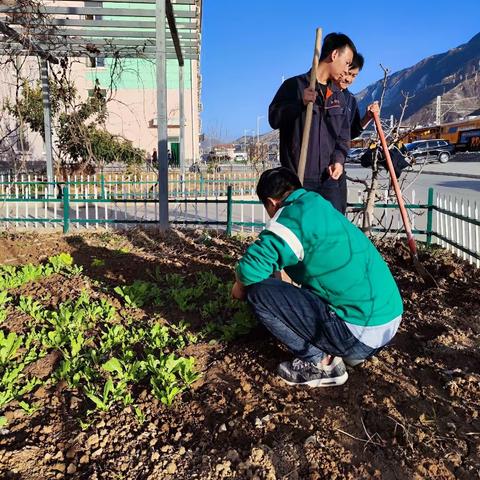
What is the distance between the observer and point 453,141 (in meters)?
39.2

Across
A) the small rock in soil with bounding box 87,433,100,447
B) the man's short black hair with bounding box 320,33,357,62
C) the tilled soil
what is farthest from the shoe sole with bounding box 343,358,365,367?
the man's short black hair with bounding box 320,33,357,62

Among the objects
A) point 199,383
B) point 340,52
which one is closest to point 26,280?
point 199,383

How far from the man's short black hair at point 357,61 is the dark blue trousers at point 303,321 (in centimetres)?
154

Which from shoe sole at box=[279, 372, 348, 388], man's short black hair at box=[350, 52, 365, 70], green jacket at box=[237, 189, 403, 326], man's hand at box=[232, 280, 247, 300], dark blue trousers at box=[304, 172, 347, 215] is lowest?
shoe sole at box=[279, 372, 348, 388]

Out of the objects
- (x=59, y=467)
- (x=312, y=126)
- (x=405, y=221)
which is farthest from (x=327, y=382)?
(x=405, y=221)

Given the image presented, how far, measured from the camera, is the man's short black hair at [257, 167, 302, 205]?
217 centimetres

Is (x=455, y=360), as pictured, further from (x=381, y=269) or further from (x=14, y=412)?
(x=14, y=412)

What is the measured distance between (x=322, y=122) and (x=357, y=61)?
16.7 inches

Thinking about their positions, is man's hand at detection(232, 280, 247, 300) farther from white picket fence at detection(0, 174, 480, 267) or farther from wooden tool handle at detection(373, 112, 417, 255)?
white picket fence at detection(0, 174, 480, 267)

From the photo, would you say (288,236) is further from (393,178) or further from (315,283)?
(393,178)

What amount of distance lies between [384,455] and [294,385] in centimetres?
61

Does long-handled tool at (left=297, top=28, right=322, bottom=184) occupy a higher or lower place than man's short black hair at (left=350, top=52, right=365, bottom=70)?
lower

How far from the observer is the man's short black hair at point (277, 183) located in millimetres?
2166

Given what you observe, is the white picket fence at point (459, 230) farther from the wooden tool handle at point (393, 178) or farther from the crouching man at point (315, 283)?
the crouching man at point (315, 283)
